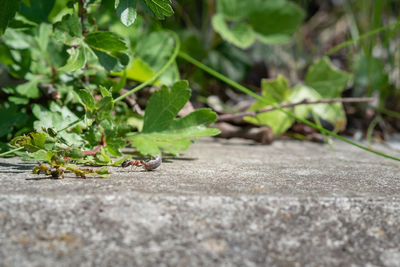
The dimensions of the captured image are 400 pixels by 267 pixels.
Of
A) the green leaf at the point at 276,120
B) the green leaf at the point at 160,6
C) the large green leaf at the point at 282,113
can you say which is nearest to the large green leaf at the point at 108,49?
the green leaf at the point at 160,6

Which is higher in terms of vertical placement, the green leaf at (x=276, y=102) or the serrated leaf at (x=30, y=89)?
the serrated leaf at (x=30, y=89)

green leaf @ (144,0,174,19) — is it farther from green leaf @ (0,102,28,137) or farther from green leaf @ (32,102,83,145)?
green leaf @ (0,102,28,137)

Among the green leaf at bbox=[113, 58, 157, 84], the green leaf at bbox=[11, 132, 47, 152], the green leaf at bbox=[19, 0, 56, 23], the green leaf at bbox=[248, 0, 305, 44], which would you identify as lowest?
the green leaf at bbox=[11, 132, 47, 152]

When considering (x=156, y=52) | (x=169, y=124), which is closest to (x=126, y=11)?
(x=169, y=124)

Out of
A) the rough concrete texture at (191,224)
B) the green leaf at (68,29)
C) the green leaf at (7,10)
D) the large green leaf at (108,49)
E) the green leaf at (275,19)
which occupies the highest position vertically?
the green leaf at (275,19)

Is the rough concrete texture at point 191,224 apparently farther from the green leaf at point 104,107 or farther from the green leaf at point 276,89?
the green leaf at point 276,89

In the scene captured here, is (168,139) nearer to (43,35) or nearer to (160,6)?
(160,6)

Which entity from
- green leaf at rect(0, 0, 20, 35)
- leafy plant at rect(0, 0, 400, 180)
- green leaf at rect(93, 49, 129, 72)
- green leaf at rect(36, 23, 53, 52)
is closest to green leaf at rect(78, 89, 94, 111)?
leafy plant at rect(0, 0, 400, 180)
